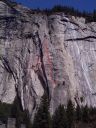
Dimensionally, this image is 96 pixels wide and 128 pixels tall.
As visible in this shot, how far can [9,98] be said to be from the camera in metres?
55.3

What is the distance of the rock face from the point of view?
5575cm

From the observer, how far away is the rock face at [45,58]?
55.8m

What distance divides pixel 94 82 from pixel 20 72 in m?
9.44

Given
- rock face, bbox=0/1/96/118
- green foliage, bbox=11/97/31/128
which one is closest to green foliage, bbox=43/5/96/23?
rock face, bbox=0/1/96/118

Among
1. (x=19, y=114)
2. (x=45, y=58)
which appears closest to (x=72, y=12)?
(x=45, y=58)

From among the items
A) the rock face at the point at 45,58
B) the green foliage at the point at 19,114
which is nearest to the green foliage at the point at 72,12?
the rock face at the point at 45,58

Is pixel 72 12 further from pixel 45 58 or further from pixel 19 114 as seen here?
pixel 19 114

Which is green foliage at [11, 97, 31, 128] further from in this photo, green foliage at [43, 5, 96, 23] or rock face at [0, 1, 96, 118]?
green foliage at [43, 5, 96, 23]

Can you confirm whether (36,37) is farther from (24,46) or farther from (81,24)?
(81,24)

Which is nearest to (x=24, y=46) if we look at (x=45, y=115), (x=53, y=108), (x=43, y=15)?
(x=43, y=15)

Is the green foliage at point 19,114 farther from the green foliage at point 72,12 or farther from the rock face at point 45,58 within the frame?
the green foliage at point 72,12

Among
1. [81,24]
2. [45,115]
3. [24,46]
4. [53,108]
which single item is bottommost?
[45,115]

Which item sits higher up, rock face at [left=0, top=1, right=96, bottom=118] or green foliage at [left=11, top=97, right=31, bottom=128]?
rock face at [left=0, top=1, right=96, bottom=118]

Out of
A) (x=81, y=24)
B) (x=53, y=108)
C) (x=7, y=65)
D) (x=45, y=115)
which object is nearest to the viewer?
(x=45, y=115)
